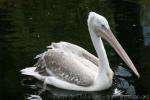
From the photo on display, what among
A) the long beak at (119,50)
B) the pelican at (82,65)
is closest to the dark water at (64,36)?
the pelican at (82,65)

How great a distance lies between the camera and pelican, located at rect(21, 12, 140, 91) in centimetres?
753

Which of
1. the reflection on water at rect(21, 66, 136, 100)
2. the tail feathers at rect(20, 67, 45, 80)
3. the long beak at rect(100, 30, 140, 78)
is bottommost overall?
the reflection on water at rect(21, 66, 136, 100)

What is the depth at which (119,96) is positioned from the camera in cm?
727

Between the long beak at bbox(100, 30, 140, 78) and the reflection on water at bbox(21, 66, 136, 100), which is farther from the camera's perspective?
the long beak at bbox(100, 30, 140, 78)

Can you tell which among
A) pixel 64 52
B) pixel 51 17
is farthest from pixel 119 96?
pixel 51 17

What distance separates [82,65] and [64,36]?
2.39 meters

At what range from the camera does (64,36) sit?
32.8ft

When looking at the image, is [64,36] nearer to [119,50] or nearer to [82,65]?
[82,65]

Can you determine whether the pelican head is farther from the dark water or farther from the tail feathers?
the tail feathers

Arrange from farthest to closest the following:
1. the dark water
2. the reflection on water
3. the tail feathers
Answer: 1. the tail feathers
2. the dark water
3. the reflection on water

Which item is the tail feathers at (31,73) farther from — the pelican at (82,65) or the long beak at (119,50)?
the long beak at (119,50)

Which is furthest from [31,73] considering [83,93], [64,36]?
[64,36]

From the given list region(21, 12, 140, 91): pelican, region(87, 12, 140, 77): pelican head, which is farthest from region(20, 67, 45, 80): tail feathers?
region(87, 12, 140, 77): pelican head

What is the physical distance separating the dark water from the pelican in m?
0.11
